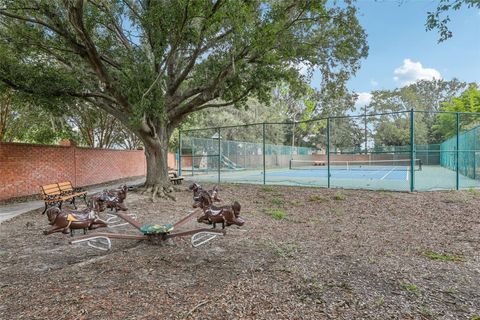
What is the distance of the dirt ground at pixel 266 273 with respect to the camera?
2629mm

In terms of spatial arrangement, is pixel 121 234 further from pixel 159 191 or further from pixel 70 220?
pixel 159 191

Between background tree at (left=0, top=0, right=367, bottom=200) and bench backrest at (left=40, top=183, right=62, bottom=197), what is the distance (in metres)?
2.76

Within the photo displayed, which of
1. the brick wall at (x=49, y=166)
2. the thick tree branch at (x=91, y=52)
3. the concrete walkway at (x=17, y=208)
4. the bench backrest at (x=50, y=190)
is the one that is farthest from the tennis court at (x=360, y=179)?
the concrete walkway at (x=17, y=208)

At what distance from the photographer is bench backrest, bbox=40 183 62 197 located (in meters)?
7.39

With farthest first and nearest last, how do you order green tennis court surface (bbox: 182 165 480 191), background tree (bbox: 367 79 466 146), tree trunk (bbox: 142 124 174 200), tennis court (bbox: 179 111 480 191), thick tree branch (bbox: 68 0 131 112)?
background tree (bbox: 367 79 466 146)
tennis court (bbox: 179 111 480 191)
green tennis court surface (bbox: 182 165 480 191)
tree trunk (bbox: 142 124 174 200)
thick tree branch (bbox: 68 0 131 112)

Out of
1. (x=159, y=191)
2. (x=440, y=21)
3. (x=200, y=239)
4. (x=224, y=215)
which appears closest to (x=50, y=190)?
(x=159, y=191)

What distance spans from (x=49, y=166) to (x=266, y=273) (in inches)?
414

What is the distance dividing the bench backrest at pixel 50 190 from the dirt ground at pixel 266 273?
123 centimetres

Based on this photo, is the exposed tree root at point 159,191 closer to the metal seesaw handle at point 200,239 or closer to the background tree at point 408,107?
the metal seesaw handle at point 200,239

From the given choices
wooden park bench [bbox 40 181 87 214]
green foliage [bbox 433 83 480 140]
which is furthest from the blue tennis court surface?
wooden park bench [bbox 40 181 87 214]

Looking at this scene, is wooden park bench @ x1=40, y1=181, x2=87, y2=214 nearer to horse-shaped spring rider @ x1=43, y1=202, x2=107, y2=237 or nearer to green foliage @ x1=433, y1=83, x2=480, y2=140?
horse-shaped spring rider @ x1=43, y1=202, x2=107, y2=237

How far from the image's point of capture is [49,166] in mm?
10758

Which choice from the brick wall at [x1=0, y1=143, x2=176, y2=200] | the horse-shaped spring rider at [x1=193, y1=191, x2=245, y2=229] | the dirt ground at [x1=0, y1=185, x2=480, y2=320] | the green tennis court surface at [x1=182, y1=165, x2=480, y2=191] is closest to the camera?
the dirt ground at [x1=0, y1=185, x2=480, y2=320]

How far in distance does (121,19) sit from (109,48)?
113 cm
